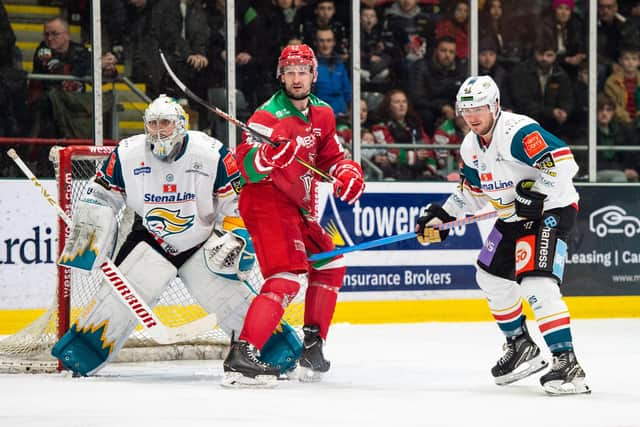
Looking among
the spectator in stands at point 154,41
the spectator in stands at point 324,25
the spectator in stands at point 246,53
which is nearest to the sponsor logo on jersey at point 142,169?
the spectator in stands at point 154,41

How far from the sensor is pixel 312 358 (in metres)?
4.20

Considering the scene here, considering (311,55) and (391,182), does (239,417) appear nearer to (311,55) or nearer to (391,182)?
(311,55)

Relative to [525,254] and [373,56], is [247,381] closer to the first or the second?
[525,254]

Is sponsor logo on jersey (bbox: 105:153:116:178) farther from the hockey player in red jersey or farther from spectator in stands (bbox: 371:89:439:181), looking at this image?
spectator in stands (bbox: 371:89:439:181)

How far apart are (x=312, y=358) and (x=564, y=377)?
3.24ft

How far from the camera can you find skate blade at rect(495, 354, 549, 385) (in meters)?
4.02

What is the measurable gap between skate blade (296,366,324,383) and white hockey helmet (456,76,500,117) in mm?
1120

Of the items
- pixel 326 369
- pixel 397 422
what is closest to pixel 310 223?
pixel 326 369

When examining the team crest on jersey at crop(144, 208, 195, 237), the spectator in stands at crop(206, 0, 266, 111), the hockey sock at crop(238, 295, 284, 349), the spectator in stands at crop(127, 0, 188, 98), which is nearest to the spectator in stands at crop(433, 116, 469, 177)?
the spectator in stands at crop(206, 0, 266, 111)

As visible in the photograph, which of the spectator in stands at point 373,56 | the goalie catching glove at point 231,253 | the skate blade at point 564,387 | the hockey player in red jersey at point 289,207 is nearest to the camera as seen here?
the skate blade at point 564,387

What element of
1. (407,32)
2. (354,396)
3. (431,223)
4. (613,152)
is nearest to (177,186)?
(431,223)

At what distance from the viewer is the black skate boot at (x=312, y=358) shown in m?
4.18

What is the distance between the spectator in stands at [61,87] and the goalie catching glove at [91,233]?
224 centimetres

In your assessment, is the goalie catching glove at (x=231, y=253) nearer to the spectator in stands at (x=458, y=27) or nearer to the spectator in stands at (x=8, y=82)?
the spectator in stands at (x=8, y=82)
